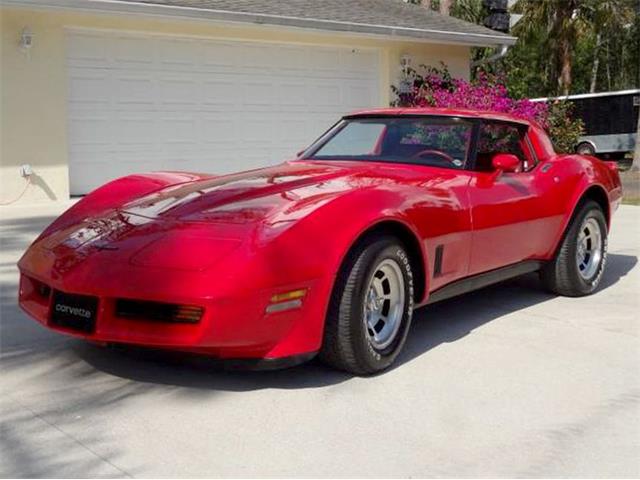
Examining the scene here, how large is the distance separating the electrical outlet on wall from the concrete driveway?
20.5 feet

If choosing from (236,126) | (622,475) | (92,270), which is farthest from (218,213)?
(236,126)

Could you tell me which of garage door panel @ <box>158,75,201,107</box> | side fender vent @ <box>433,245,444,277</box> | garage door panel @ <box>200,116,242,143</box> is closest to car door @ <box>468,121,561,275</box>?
A: side fender vent @ <box>433,245,444,277</box>

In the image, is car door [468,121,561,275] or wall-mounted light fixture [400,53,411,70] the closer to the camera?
car door [468,121,561,275]

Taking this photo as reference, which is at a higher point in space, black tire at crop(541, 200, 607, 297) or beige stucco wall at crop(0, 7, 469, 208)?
beige stucco wall at crop(0, 7, 469, 208)

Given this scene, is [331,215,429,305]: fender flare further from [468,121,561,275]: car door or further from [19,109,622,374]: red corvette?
[468,121,561,275]: car door

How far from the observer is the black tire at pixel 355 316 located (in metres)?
4.06

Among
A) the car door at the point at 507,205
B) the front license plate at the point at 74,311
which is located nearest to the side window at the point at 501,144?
the car door at the point at 507,205

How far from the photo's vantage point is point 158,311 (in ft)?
12.5

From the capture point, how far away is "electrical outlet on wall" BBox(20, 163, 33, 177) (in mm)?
11227

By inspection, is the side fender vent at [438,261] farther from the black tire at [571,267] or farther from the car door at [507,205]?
the black tire at [571,267]

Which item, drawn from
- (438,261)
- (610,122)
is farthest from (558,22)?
(438,261)

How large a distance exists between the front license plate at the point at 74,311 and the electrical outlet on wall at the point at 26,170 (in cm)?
768

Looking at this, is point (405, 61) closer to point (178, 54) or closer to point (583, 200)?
point (178, 54)

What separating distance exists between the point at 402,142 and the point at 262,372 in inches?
78.1
